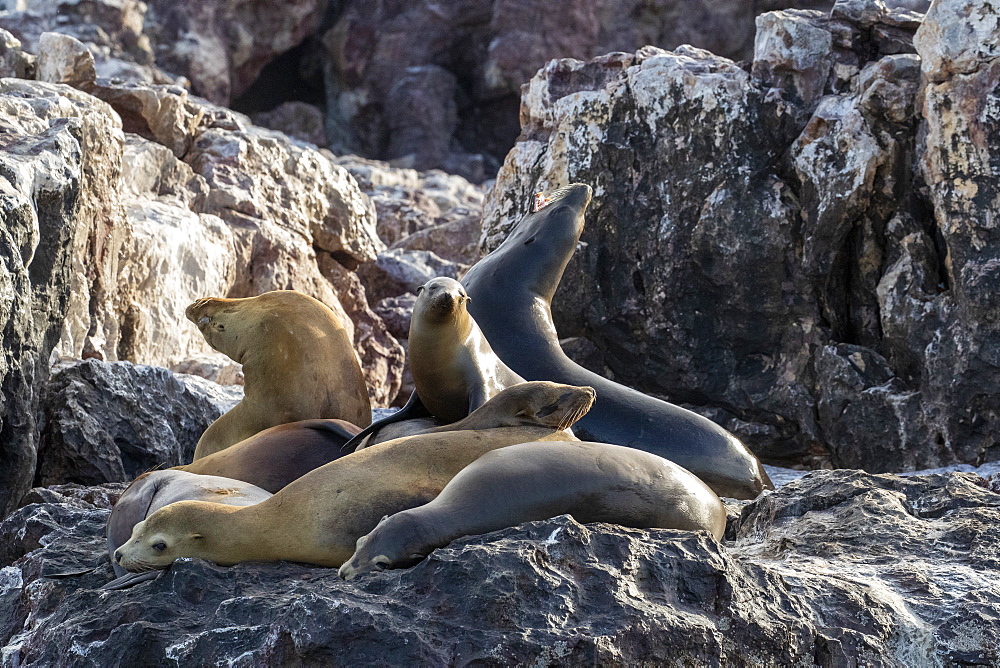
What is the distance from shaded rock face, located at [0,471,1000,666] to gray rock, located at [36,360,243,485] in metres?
2.31

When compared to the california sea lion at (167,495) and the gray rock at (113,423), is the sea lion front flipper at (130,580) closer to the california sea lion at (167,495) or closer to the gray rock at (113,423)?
the california sea lion at (167,495)

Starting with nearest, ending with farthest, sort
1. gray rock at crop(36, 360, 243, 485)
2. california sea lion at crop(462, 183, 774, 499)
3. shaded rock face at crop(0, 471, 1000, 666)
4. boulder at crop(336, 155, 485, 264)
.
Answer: shaded rock face at crop(0, 471, 1000, 666)
california sea lion at crop(462, 183, 774, 499)
gray rock at crop(36, 360, 243, 485)
boulder at crop(336, 155, 485, 264)

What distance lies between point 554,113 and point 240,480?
555cm

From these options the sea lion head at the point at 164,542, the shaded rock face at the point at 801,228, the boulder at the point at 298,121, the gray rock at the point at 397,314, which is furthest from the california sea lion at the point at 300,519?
the boulder at the point at 298,121

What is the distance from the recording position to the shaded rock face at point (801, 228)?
22.9 feet

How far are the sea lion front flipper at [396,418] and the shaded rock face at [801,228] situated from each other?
4131 millimetres

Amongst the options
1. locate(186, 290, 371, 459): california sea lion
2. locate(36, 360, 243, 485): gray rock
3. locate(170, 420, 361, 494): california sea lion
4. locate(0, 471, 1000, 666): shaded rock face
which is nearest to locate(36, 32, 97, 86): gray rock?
locate(36, 360, 243, 485): gray rock

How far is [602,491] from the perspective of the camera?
2.95m

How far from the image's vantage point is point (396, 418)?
4.17 metres

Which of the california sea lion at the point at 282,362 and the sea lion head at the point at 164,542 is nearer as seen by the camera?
the sea lion head at the point at 164,542

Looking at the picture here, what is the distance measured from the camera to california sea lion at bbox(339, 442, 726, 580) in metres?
2.71

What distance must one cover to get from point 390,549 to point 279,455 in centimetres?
139

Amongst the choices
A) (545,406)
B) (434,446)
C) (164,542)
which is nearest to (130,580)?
(164,542)

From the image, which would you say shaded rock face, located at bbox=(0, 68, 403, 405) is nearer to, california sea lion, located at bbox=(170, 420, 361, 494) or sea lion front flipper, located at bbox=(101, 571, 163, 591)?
california sea lion, located at bbox=(170, 420, 361, 494)
